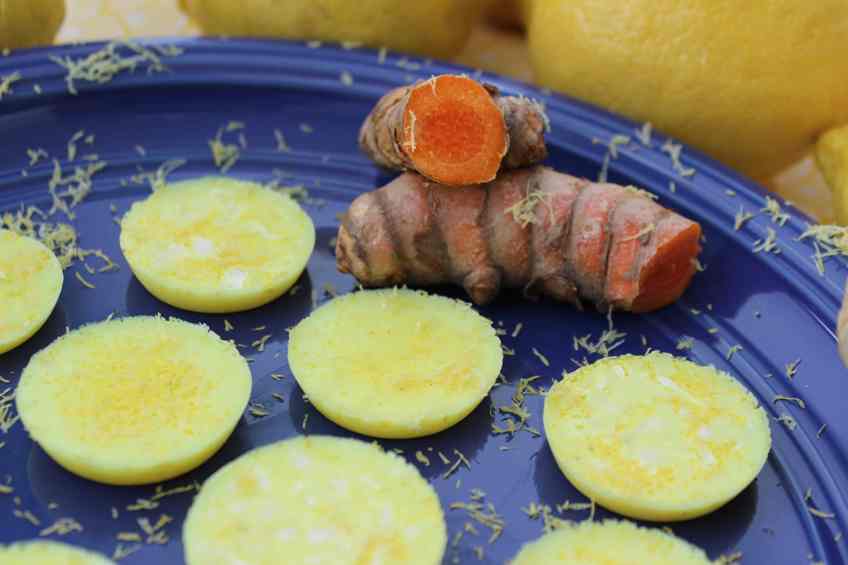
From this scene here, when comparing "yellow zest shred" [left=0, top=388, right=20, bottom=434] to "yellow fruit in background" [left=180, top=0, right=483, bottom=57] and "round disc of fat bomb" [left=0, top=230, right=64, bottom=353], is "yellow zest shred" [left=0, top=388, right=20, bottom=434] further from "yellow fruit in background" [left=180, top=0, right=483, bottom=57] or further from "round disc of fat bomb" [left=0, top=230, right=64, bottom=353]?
"yellow fruit in background" [left=180, top=0, right=483, bottom=57]

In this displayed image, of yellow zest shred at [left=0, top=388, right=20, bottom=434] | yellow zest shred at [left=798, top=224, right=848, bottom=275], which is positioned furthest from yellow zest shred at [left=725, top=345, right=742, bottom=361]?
yellow zest shred at [left=0, top=388, right=20, bottom=434]

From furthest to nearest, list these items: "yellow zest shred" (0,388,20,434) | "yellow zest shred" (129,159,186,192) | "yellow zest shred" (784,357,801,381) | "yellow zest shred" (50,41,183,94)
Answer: "yellow zest shred" (50,41,183,94)
"yellow zest shred" (129,159,186,192)
"yellow zest shred" (784,357,801,381)
"yellow zest shred" (0,388,20,434)

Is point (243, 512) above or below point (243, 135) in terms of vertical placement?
below

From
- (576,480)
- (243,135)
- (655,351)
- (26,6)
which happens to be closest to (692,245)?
(655,351)

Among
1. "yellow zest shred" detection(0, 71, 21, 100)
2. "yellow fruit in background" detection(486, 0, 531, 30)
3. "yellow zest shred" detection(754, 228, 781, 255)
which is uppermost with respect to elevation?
"yellow fruit in background" detection(486, 0, 531, 30)

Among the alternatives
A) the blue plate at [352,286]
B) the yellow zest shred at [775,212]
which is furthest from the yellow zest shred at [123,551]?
the yellow zest shred at [775,212]

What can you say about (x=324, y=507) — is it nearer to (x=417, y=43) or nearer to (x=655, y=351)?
(x=655, y=351)

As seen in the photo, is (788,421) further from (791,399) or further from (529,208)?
(529,208)
